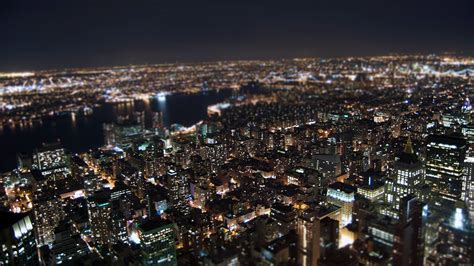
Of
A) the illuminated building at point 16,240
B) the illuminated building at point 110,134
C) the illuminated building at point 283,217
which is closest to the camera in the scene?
the illuminated building at point 16,240

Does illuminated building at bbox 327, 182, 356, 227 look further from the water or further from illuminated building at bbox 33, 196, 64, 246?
the water

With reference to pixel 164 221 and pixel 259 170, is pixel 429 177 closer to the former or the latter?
pixel 259 170

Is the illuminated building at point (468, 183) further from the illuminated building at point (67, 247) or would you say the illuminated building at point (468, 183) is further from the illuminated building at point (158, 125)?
the illuminated building at point (158, 125)

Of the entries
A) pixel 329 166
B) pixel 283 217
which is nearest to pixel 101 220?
pixel 283 217

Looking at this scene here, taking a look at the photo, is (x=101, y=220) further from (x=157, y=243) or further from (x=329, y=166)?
(x=329, y=166)

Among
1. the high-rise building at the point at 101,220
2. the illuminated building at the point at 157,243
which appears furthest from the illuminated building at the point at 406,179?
the high-rise building at the point at 101,220

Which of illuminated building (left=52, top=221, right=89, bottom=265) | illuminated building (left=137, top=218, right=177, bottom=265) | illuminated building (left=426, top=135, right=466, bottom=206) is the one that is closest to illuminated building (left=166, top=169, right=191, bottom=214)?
illuminated building (left=52, top=221, right=89, bottom=265)
